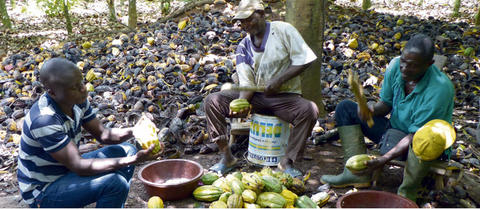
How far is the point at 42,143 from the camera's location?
85.3 inches

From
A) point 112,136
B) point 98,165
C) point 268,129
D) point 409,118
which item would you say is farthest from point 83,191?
point 409,118

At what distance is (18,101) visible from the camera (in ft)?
16.5

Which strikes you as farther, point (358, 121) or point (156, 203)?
point (358, 121)

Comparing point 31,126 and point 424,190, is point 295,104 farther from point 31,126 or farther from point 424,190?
point 31,126

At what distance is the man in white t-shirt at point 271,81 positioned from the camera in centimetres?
323

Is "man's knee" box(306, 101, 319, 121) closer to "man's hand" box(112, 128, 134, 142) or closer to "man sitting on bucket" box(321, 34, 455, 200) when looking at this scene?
"man sitting on bucket" box(321, 34, 455, 200)

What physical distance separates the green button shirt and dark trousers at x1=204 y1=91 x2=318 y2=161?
2.12 ft

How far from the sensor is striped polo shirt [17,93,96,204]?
2156 millimetres

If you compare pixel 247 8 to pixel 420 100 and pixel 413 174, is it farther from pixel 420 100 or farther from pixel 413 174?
pixel 413 174

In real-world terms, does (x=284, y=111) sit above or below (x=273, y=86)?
below

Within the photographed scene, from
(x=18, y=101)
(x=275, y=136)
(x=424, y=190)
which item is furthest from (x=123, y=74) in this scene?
(x=424, y=190)

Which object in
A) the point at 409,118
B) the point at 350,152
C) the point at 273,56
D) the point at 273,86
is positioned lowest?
the point at 350,152

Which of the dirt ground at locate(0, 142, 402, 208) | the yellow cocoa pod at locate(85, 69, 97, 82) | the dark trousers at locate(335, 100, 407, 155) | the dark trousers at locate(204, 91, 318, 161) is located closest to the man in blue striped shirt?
the dirt ground at locate(0, 142, 402, 208)

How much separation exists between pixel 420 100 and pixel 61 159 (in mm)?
2408
